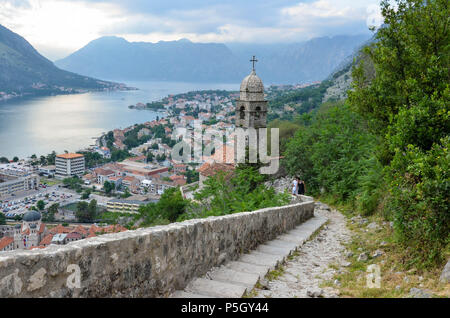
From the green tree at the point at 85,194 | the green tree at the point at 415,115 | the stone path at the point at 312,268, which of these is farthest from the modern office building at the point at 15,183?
the green tree at the point at 415,115

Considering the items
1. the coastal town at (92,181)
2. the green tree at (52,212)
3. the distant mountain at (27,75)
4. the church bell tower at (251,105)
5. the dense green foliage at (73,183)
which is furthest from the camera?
the distant mountain at (27,75)

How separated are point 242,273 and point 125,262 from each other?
4.94 ft

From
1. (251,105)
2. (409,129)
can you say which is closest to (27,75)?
(251,105)

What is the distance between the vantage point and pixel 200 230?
361cm

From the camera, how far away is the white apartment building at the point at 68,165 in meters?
50.4

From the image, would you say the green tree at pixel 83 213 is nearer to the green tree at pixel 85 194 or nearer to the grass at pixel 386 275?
the green tree at pixel 85 194

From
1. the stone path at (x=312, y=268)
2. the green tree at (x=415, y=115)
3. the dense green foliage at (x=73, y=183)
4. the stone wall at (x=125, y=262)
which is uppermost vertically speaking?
the green tree at (x=415, y=115)

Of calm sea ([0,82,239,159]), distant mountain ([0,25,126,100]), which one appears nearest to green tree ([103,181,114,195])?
calm sea ([0,82,239,159])

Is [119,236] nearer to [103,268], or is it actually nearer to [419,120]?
[103,268]

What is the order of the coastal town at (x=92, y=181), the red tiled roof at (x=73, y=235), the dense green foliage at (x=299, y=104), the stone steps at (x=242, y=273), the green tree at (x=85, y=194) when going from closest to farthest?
1. the stone steps at (x=242, y=273)
2. the red tiled roof at (x=73, y=235)
3. the coastal town at (x=92, y=181)
4. the green tree at (x=85, y=194)
5. the dense green foliage at (x=299, y=104)

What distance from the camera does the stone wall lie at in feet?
6.78

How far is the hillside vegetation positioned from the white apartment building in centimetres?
4609

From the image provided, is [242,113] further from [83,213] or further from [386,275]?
[83,213]

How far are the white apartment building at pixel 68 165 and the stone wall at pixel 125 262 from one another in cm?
5074
